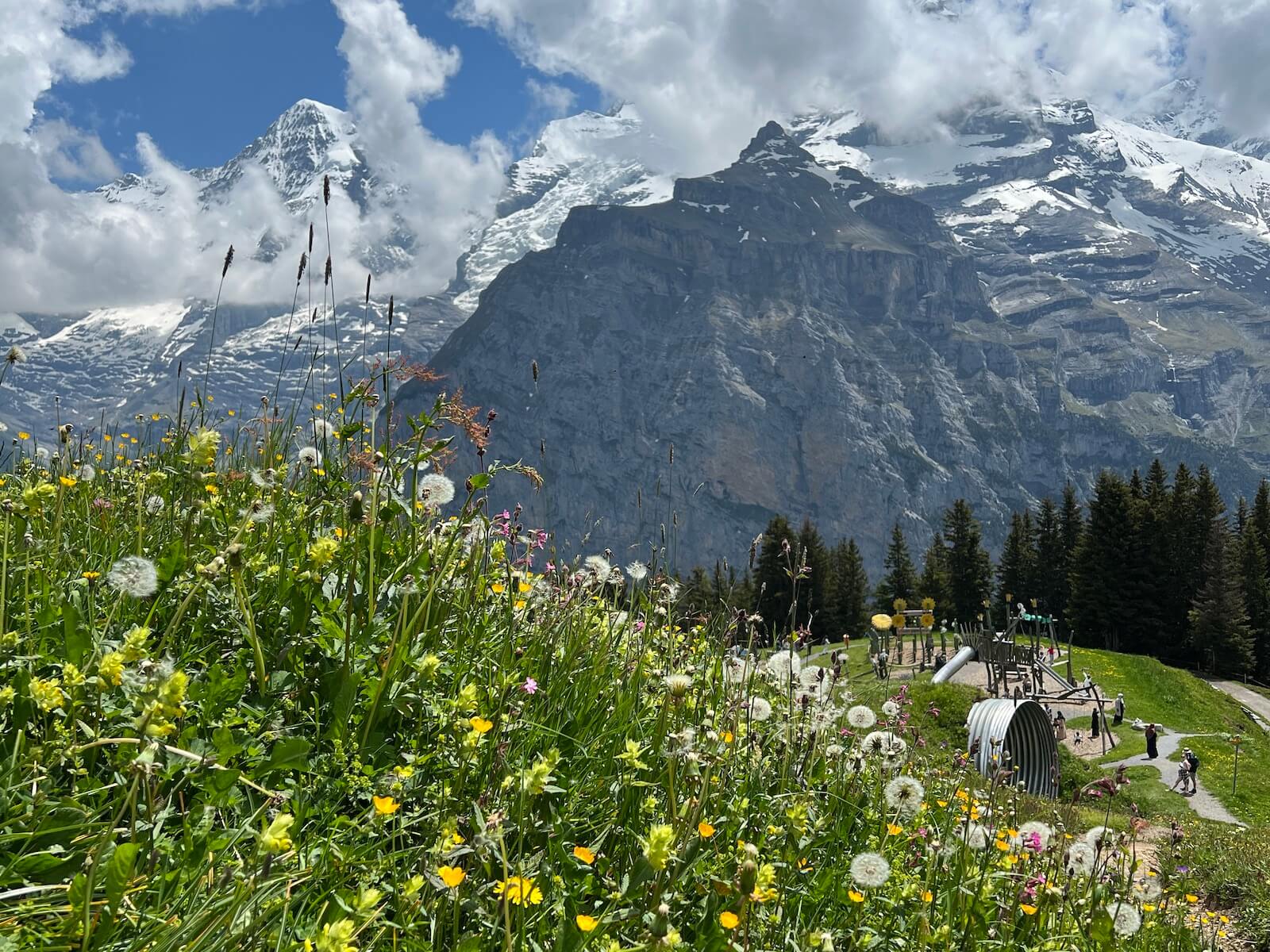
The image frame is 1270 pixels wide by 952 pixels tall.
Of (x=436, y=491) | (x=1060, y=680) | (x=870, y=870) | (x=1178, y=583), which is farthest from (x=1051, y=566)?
(x=870, y=870)

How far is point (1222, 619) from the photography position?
6275cm

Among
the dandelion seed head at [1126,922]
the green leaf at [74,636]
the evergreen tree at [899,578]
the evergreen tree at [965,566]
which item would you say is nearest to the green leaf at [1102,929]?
the dandelion seed head at [1126,922]

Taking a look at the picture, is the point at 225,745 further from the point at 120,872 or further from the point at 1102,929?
the point at 1102,929

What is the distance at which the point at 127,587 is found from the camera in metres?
2.69

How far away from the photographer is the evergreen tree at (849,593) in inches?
3327

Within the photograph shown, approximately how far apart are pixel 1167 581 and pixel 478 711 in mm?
79931

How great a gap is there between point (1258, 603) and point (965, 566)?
78.6ft

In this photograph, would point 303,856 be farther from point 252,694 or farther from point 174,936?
point 252,694

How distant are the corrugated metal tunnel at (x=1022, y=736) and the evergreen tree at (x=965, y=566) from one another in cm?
7187

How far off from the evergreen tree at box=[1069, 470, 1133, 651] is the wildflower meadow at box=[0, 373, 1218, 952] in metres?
74.8

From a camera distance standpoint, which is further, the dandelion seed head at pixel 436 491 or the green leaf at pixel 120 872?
the dandelion seed head at pixel 436 491

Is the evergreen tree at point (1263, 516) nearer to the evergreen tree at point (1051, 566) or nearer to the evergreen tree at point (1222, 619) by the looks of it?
the evergreen tree at point (1222, 619)

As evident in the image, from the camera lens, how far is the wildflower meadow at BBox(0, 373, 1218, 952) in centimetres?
232

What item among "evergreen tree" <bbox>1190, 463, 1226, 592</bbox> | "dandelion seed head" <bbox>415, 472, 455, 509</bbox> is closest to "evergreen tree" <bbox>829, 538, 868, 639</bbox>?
"evergreen tree" <bbox>1190, 463, 1226, 592</bbox>
